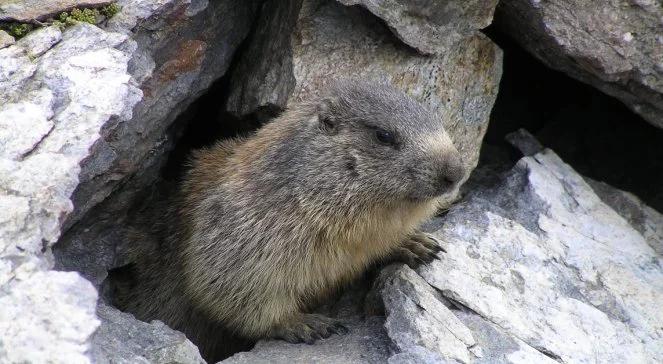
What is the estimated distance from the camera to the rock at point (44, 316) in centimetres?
341

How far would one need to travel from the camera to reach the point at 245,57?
634 centimetres

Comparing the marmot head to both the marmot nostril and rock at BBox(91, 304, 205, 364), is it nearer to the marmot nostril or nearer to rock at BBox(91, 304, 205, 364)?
the marmot nostril

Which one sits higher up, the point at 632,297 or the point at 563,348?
the point at 632,297

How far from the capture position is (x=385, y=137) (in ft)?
16.5

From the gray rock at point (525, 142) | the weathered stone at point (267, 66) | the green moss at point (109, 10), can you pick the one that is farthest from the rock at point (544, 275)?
the green moss at point (109, 10)

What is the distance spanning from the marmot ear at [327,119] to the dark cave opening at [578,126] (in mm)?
2132

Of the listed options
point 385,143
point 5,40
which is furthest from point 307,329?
point 5,40

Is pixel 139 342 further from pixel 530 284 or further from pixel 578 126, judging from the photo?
pixel 578 126

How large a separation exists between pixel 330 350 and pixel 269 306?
0.51m

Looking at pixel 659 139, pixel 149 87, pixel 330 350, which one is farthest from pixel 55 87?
pixel 659 139

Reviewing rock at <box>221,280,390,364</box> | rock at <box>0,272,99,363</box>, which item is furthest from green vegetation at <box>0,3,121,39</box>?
rock at <box>221,280,390,364</box>

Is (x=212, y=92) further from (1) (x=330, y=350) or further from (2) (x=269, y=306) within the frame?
(1) (x=330, y=350)

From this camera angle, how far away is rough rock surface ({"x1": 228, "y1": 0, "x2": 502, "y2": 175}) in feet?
19.2

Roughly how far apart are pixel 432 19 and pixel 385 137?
3.86 ft
